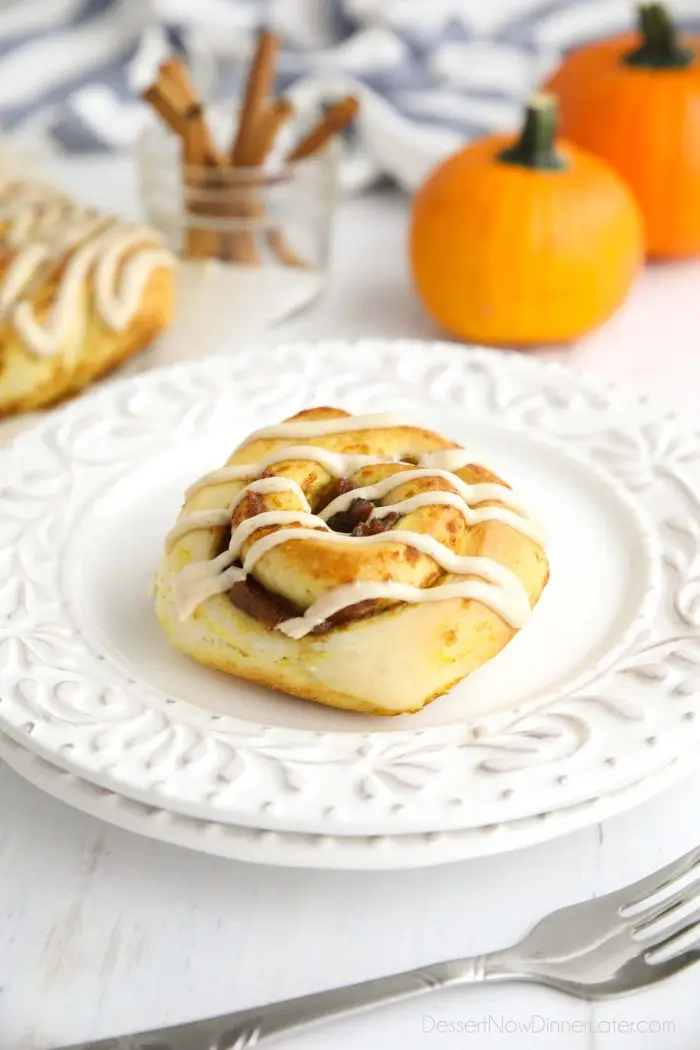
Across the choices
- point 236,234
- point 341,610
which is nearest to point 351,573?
point 341,610

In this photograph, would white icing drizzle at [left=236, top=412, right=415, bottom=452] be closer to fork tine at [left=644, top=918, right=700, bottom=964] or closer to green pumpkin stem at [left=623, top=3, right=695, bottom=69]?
fork tine at [left=644, top=918, right=700, bottom=964]

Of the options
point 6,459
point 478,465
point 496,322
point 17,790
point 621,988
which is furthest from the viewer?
point 496,322

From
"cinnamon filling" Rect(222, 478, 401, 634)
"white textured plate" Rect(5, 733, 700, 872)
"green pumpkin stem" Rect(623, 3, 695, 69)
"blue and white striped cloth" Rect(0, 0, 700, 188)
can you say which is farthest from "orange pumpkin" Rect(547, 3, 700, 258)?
"white textured plate" Rect(5, 733, 700, 872)

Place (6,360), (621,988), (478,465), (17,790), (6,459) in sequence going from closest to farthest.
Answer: (621,988)
(17,790)
(478,465)
(6,459)
(6,360)

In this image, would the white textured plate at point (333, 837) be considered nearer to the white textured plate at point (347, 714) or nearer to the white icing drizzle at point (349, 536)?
the white textured plate at point (347, 714)

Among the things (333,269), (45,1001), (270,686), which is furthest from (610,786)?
(333,269)

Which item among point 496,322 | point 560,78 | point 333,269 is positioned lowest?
point 496,322

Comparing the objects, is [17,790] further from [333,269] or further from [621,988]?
[333,269]
